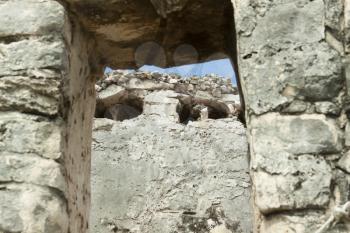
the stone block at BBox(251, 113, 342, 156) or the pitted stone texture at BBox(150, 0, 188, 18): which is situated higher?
the pitted stone texture at BBox(150, 0, 188, 18)

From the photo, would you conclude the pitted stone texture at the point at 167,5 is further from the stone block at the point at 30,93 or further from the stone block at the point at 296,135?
the stone block at the point at 296,135

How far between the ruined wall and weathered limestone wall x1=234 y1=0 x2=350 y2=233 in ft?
17.3

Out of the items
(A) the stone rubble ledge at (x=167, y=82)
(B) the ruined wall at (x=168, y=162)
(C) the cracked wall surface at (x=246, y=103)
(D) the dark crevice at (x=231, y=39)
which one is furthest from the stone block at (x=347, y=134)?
(A) the stone rubble ledge at (x=167, y=82)

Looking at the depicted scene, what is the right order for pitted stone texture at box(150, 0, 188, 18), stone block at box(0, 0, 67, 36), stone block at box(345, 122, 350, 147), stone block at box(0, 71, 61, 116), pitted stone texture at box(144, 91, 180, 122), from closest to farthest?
1. stone block at box(345, 122, 350, 147)
2. stone block at box(0, 71, 61, 116)
3. stone block at box(0, 0, 67, 36)
4. pitted stone texture at box(150, 0, 188, 18)
5. pitted stone texture at box(144, 91, 180, 122)

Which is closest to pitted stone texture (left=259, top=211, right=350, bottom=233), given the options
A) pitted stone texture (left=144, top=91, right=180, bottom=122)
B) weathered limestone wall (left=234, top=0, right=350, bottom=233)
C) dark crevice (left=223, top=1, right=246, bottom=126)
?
weathered limestone wall (left=234, top=0, right=350, bottom=233)

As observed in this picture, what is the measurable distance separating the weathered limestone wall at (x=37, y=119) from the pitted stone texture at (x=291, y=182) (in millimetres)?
834

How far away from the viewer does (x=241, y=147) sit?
Answer: 8.21 metres

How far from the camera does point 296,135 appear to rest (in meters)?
2.13

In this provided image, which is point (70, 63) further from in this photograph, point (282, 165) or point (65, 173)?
point (282, 165)

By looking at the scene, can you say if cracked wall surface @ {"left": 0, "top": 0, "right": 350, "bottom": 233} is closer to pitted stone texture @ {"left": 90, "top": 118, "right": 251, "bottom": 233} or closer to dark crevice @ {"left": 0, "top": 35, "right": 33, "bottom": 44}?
dark crevice @ {"left": 0, "top": 35, "right": 33, "bottom": 44}

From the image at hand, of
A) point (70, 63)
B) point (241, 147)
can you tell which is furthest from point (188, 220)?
point (70, 63)

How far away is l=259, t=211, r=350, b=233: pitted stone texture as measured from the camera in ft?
6.54

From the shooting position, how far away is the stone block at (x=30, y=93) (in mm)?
2475

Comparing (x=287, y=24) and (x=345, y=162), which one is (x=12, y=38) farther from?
(x=345, y=162)
